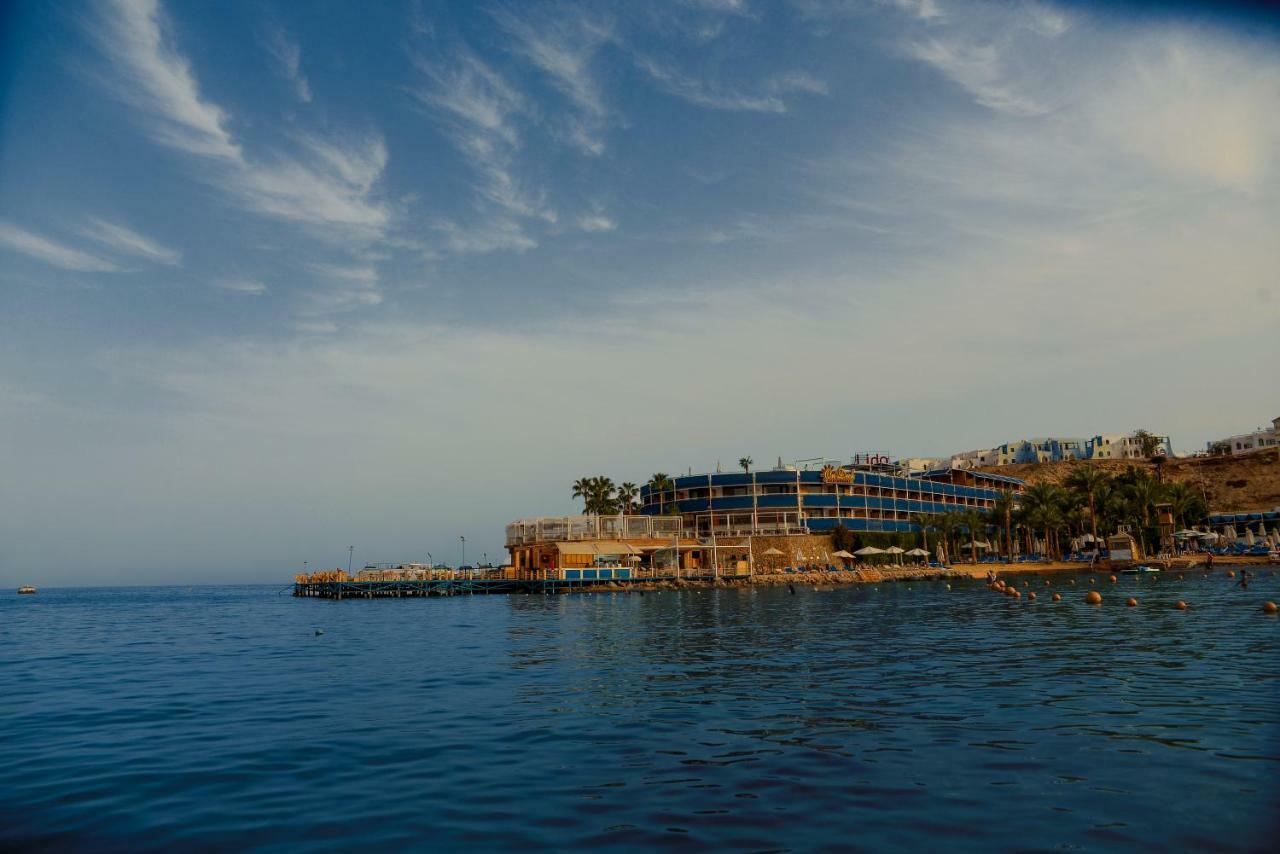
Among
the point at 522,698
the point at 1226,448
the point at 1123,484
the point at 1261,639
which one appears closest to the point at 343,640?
the point at 522,698

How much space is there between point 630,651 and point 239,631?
33.0 meters

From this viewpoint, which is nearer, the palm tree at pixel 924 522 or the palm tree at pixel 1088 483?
the palm tree at pixel 1088 483

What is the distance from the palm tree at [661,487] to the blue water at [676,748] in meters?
91.9

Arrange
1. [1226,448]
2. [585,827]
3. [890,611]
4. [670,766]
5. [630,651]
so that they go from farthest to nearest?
1. [1226,448]
2. [890,611]
3. [630,651]
4. [670,766]
5. [585,827]

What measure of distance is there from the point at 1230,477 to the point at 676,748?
194500 mm

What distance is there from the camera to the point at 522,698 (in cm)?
2070

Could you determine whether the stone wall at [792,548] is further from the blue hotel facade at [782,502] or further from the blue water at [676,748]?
the blue water at [676,748]

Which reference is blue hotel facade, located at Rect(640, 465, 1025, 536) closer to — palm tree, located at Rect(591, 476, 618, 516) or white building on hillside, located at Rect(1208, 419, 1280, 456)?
palm tree, located at Rect(591, 476, 618, 516)

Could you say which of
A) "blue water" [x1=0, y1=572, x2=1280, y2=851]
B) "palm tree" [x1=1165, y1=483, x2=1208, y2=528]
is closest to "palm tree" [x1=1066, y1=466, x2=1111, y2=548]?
"palm tree" [x1=1165, y1=483, x2=1208, y2=528]

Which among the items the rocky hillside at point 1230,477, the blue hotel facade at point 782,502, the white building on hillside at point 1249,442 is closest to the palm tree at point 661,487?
the blue hotel facade at point 782,502

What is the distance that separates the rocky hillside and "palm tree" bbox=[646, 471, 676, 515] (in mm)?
79250

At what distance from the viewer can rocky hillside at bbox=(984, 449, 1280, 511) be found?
15675 centimetres

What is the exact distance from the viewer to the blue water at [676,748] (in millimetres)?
10188

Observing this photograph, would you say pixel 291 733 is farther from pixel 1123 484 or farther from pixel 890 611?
pixel 1123 484
